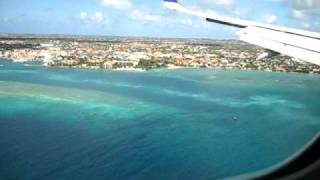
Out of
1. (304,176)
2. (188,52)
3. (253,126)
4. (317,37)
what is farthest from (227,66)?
(304,176)

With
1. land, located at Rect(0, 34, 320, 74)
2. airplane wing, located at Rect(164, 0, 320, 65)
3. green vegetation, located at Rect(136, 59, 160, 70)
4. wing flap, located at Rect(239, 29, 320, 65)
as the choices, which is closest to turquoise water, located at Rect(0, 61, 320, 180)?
green vegetation, located at Rect(136, 59, 160, 70)

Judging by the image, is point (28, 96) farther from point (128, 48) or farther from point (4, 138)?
point (128, 48)

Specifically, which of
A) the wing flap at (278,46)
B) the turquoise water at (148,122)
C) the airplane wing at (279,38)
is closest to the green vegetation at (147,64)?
the turquoise water at (148,122)

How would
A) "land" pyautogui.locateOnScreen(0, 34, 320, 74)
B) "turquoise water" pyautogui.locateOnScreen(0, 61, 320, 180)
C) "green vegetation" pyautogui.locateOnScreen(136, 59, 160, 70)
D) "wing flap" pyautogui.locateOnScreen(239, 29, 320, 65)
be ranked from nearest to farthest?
"wing flap" pyautogui.locateOnScreen(239, 29, 320, 65)
"turquoise water" pyautogui.locateOnScreen(0, 61, 320, 180)
"land" pyautogui.locateOnScreen(0, 34, 320, 74)
"green vegetation" pyautogui.locateOnScreen(136, 59, 160, 70)

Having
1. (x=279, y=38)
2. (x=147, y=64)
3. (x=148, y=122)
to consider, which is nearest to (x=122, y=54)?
(x=147, y=64)

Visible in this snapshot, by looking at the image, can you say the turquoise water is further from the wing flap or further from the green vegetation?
the wing flap

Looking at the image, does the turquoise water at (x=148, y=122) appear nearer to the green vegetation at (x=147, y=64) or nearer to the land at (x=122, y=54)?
the green vegetation at (x=147, y=64)
